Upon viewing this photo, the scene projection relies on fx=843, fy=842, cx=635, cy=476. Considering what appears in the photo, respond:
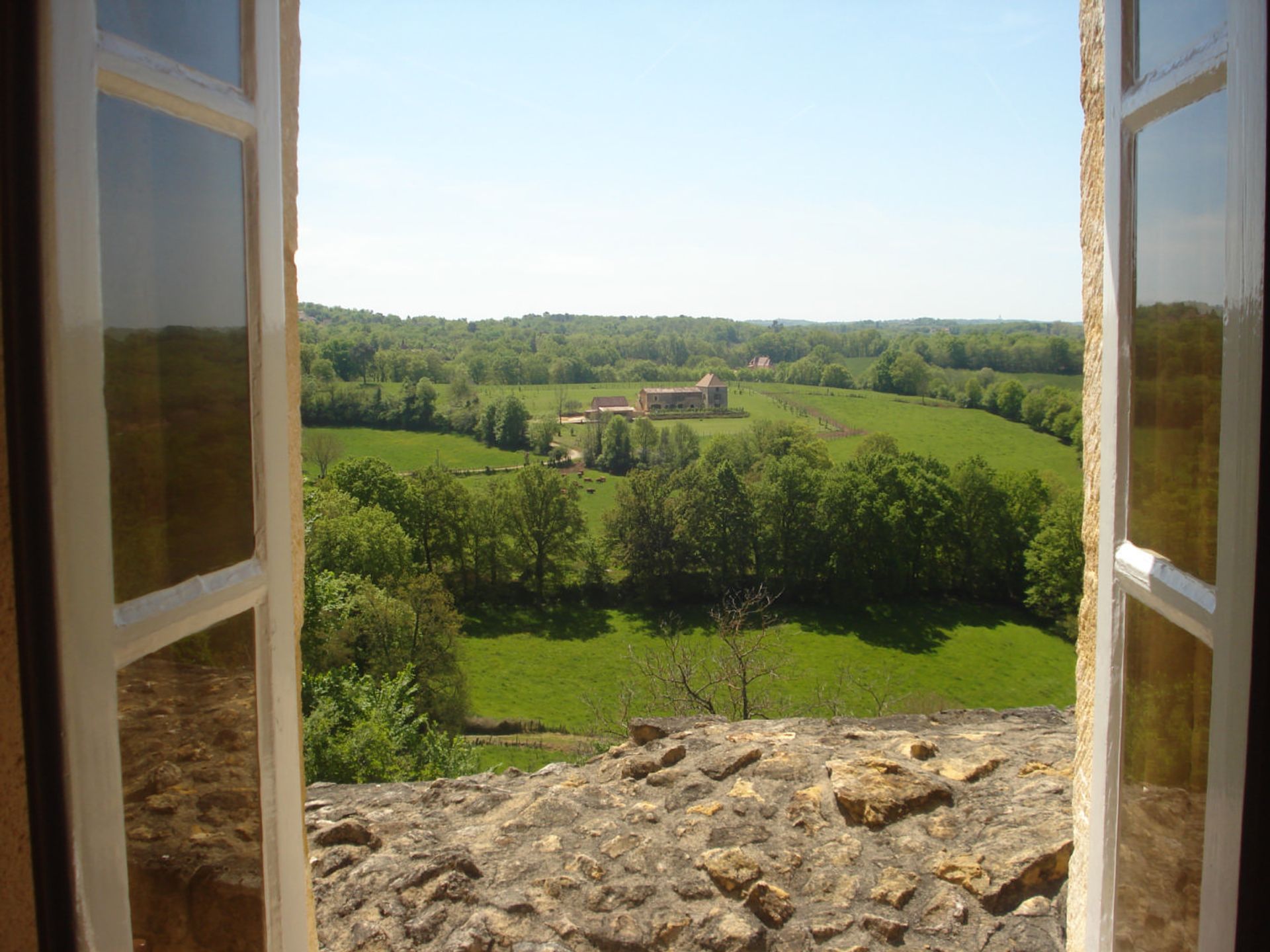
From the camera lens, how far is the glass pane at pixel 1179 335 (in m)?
1.17

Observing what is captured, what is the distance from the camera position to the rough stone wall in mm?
1835

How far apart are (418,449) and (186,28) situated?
46.8 metres

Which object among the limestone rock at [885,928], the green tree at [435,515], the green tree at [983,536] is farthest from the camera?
the green tree at [983,536]

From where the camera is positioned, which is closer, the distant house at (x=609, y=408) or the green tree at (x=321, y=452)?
the green tree at (x=321, y=452)

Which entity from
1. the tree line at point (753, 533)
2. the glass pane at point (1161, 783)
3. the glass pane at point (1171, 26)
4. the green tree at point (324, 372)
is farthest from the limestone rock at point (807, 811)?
the green tree at point (324, 372)

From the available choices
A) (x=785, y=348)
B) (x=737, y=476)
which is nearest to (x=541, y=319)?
(x=785, y=348)

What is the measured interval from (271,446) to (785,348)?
7810 cm

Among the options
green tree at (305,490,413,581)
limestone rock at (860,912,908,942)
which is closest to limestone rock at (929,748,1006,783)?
limestone rock at (860,912,908,942)

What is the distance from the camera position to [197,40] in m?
1.27

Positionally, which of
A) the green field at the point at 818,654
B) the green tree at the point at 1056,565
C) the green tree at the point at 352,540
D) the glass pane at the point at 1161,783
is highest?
the glass pane at the point at 1161,783

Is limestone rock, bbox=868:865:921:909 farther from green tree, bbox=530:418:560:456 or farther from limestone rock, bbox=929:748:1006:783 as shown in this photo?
green tree, bbox=530:418:560:456

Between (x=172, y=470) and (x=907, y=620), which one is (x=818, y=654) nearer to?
(x=907, y=620)

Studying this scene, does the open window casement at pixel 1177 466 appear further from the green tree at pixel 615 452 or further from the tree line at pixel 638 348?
the tree line at pixel 638 348

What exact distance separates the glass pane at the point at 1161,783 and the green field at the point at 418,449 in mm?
41995
